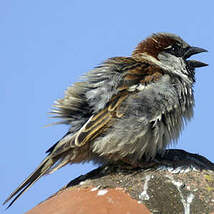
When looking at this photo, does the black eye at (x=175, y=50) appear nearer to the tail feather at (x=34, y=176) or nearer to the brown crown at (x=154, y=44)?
the brown crown at (x=154, y=44)

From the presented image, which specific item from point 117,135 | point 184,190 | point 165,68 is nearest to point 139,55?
point 165,68

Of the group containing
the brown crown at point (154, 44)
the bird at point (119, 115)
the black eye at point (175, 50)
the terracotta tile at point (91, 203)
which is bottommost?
the terracotta tile at point (91, 203)

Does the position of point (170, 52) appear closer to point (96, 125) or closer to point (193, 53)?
point (193, 53)

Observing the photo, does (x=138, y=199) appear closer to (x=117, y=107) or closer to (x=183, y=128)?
(x=117, y=107)

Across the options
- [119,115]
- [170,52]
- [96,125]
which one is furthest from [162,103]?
[170,52]

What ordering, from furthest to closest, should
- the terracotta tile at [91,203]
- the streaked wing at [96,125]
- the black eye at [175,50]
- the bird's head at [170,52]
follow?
the black eye at [175,50], the bird's head at [170,52], the streaked wing at [96,125], the terracotta tile at [91,203]

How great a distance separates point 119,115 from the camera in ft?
14.0

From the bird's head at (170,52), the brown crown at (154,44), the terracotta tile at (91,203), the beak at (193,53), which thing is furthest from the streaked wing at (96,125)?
the beak at (193,53)

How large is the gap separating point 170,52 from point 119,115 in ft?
4.07

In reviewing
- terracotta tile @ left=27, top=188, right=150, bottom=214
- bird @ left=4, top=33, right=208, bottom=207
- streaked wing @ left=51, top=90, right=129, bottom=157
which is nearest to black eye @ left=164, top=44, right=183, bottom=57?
bird @ left=4, top=33, right=208, bottom=207

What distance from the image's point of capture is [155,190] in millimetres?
3584

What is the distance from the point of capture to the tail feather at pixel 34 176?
436 centimetres

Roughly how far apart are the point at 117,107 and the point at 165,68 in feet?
2.56

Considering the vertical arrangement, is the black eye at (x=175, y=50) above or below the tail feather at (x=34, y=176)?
above
